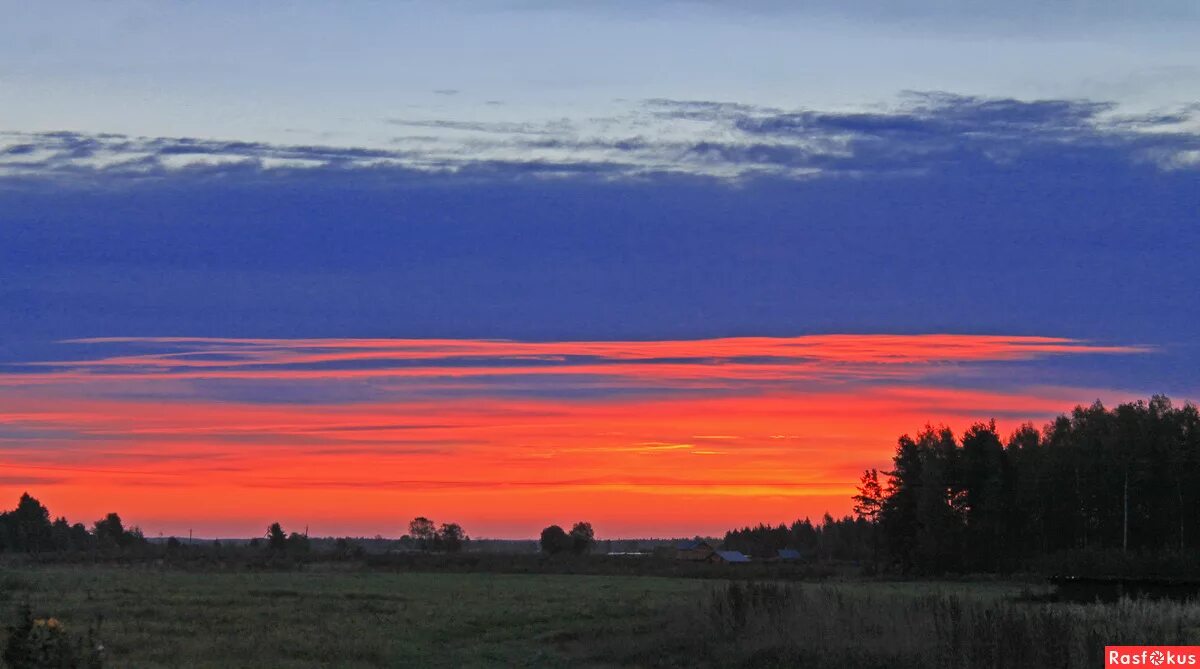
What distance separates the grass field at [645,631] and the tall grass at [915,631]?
0.04 meters

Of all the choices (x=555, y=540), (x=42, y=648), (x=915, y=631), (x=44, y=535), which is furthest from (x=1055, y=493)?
(x=44, y=535)

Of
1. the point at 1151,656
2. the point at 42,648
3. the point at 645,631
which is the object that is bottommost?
the point at 645,631

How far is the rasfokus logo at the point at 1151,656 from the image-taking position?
18.7 meters

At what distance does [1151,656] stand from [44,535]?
186 metres

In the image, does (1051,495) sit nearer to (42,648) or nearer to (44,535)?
(42,648)

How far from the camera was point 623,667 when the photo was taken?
25.3 metres

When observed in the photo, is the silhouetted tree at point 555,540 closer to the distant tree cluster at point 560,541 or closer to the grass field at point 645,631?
the distant tree cluster at point 560,541

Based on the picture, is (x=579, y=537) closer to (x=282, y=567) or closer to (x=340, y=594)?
(x=282, y=567)

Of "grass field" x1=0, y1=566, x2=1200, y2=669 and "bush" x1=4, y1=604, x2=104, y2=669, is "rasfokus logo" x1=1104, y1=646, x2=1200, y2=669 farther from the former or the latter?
"bush" x1=4, y1=604, x2=104, y2=669

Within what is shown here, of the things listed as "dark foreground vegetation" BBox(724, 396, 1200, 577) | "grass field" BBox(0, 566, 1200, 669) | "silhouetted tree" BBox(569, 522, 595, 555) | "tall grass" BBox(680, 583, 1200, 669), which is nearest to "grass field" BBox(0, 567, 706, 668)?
"grass field" BBox(0, 566, 1200, 669)

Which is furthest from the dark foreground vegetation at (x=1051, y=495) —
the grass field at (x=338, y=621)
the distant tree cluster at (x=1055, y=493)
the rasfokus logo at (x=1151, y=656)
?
the rasfokus logo at (x=1151, y=656)

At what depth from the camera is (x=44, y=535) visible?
17962 cm

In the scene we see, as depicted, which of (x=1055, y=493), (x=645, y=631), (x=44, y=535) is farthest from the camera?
(x=44, y=535)

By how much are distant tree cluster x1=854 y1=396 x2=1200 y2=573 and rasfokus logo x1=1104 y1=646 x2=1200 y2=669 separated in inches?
2653
